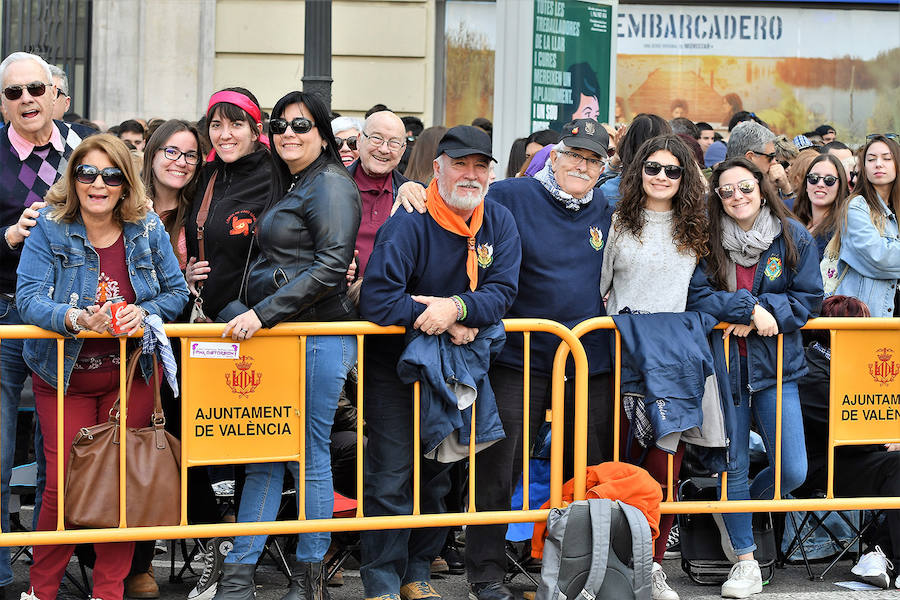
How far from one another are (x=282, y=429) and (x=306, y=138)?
1.28 metres

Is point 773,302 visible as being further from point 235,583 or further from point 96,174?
point 96,174

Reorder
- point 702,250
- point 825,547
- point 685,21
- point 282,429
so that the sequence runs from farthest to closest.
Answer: point 685,21, point 825,547, point 702,250, point 282,429

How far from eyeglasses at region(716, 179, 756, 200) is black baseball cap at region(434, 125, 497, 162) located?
1.25m

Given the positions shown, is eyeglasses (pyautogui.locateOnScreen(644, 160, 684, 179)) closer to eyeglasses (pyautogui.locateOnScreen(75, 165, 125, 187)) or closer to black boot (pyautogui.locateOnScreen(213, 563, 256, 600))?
eyeglasses (pyautogui.locateOnScreen(75, 165, 125, 187))

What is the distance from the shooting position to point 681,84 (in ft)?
52.2

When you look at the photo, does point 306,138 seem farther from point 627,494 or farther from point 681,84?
point 681,84

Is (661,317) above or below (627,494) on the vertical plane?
above

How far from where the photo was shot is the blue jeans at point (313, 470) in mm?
5461

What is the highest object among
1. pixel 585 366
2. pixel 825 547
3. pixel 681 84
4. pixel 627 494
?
pixel 681 84

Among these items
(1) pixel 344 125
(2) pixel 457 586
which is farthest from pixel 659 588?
(1) pixel 344 125

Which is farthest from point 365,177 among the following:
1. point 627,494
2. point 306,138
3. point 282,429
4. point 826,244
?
point 826,244

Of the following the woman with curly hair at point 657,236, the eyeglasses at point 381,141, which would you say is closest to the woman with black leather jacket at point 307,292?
the eyeglasses at point 381,141

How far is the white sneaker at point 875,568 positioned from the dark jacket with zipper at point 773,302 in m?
1.03

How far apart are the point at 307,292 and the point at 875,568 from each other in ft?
10.2
